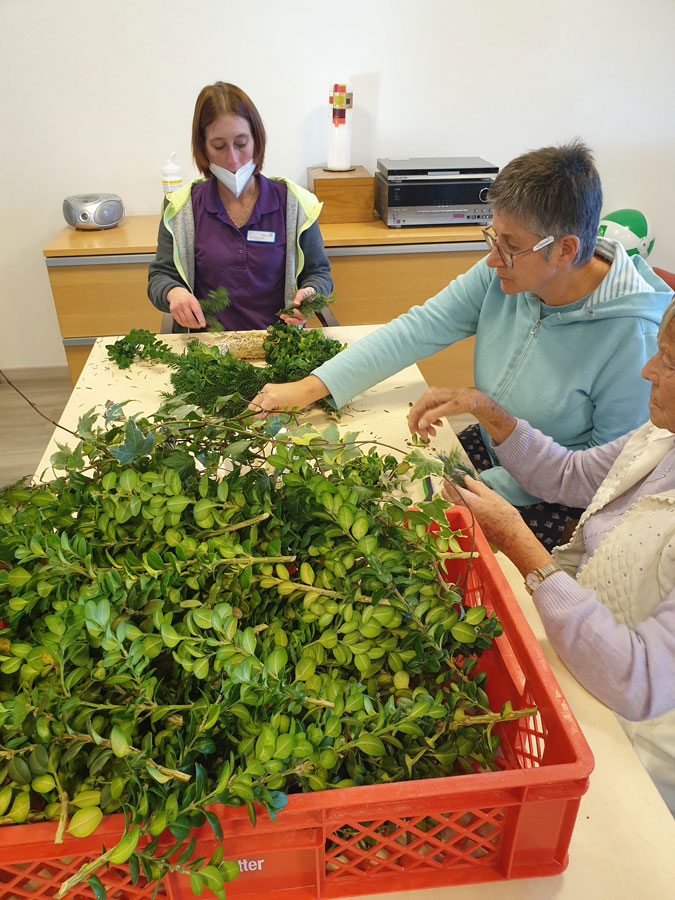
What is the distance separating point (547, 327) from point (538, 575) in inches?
33.5

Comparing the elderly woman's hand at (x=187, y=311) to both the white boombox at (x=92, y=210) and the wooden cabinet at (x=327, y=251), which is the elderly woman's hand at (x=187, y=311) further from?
the white boombox at (x=92, y=210)

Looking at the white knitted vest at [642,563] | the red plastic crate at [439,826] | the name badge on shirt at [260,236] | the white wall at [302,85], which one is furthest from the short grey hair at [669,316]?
the white wall at [302,85]

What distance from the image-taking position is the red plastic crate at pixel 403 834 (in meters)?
0.61

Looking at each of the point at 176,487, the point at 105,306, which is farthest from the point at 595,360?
the point at 105,306

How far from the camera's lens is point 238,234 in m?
2.54

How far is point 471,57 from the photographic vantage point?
3.58 metres

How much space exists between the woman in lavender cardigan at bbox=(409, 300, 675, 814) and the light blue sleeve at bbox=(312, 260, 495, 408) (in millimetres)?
255

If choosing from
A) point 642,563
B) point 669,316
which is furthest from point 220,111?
point 642,563

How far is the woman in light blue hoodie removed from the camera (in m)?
1.51

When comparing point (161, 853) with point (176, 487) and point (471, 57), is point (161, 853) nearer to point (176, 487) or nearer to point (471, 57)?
point (176, 487)

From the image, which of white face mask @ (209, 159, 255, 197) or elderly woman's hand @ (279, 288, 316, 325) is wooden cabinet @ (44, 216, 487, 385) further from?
elderly woman's hand @ (279, 288, 316, 325)

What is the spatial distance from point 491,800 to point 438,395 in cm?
102

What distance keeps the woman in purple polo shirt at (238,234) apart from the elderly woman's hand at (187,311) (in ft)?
0.45

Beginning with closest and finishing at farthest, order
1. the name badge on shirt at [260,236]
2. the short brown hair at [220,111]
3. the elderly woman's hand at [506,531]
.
Result: 1. the elderly woman's hand at [506,531]
2. the short brown hair at [220,111]
3. the name badge on shirt at [260,236]
